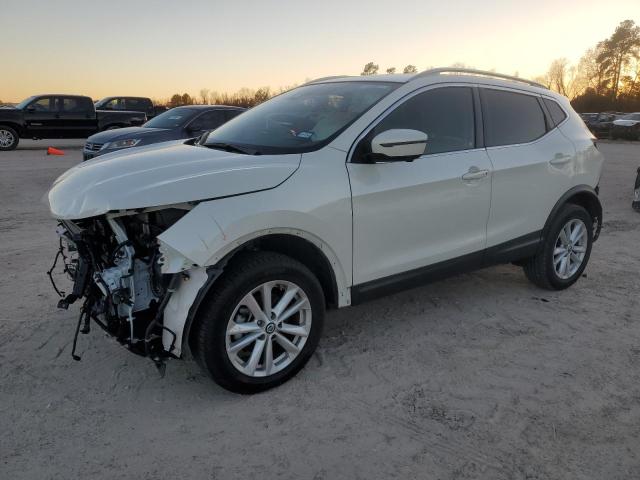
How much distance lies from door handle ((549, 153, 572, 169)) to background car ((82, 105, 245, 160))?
5.86 m

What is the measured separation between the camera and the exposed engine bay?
2791 mm

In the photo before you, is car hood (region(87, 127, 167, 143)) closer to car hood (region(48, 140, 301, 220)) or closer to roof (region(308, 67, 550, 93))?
roof (region(308, 67, 550, 93))

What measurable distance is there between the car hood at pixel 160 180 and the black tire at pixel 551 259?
262cm

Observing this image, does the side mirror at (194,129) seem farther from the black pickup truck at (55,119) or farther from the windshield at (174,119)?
the black pickup truck at (55,119)

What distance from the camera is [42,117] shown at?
1702 centimetres

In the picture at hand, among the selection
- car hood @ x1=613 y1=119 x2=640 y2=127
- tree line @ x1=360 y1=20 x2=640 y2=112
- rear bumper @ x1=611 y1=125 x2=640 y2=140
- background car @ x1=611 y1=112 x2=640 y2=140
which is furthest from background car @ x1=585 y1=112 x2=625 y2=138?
tree line @ x1=360 y1=20 x2=640 y2=112

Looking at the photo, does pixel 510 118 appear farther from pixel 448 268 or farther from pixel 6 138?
pixel 6 138

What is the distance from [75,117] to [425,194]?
16.8m

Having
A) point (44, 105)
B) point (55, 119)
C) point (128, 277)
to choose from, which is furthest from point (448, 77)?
point (44, 105)

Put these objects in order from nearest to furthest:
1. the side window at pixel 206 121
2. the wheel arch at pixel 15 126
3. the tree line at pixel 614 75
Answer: the side window at pixel 206 121, the wheel arch at pixel 15 126, the tree line at pixel 614 75

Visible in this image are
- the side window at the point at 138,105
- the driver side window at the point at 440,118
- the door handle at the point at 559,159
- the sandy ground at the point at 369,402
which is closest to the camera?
the sandy ground at the point at 369,402

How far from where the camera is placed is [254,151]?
10.8ft

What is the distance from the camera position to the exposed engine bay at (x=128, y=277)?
9.16 feet

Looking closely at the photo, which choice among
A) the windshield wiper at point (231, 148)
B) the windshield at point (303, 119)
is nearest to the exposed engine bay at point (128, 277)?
the windshield wiper at point (231, 148)
